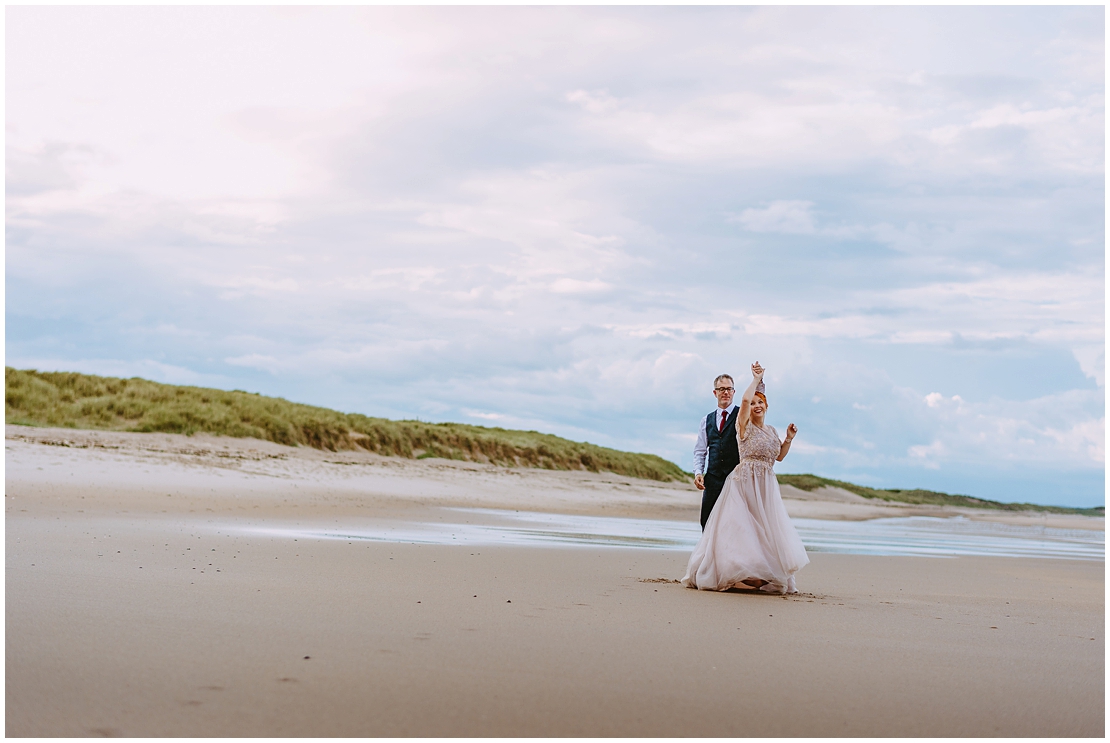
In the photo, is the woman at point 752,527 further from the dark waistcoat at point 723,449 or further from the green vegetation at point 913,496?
the green vegetation at point 913,496

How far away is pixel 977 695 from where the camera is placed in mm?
4090

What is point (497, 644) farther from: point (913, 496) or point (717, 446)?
point (913, 496)

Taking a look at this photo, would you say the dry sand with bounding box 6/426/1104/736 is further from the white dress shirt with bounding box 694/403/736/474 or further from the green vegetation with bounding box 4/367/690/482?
the green vegetation with bounding box 4/367/690/482

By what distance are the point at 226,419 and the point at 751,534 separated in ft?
74.2

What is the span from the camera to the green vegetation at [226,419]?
87.5 ft

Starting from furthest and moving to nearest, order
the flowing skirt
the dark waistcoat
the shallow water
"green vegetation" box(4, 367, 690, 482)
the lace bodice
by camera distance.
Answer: "green vegetation" box(4, 367, 690, 482)
the shallow water
the dark waistcoat
the lace bodice
the flowing skirt

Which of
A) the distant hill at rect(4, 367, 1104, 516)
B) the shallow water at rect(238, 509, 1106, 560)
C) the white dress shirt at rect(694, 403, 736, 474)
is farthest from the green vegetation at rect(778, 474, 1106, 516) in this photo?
the white dress shirt at rect(694, 403, 736, 474)

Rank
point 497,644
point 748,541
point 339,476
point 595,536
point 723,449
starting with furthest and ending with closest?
point 339,476 → point 595,536 → point 723,449 → point 748,541 → point 497,644

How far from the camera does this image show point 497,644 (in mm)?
4688

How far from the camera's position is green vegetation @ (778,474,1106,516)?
53094 mm

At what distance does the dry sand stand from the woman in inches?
9.3

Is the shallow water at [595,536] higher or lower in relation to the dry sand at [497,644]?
lower

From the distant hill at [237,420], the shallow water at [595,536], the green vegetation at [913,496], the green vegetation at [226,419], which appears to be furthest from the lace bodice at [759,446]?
the green vegetation at [913,496]

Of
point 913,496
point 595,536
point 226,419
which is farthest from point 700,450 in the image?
point 913,496
